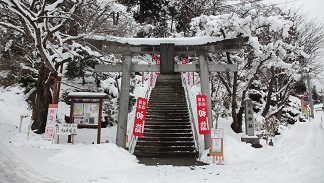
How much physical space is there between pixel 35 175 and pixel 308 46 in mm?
19417

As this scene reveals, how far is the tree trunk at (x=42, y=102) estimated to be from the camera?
1206cm

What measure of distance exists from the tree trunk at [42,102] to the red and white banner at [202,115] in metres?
7.84

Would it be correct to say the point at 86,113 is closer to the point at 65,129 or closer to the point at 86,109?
the point at 86,109

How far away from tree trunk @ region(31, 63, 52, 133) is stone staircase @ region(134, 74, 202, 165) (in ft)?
17.7

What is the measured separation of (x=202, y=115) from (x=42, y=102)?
28.6ft

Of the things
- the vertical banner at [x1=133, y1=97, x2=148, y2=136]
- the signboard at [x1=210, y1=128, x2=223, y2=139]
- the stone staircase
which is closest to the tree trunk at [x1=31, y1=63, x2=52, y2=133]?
the vertical banner at [x1=133, y1=97, x2=148, y2=136]

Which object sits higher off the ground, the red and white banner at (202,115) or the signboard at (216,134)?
the red and white banner at (202,115)

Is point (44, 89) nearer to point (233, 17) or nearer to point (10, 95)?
point (10, 95)

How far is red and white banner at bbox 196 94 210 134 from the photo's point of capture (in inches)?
369

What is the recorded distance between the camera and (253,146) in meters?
10.8

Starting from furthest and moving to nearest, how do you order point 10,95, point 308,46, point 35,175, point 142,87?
point 142,87 → point 10,95 → point 308,46 → point 35,175

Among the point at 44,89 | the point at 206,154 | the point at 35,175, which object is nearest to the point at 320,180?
the point at 206,154

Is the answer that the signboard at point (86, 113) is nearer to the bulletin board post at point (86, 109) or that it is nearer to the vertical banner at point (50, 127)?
the bulletin board post at point (86, 109)

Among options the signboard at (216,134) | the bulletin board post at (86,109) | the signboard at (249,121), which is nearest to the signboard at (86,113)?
the bulletin board post at (86,109)
